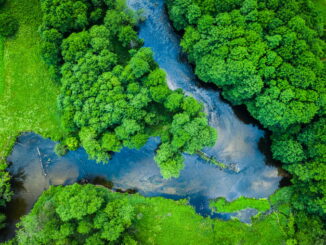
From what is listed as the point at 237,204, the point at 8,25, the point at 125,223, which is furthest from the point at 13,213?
the point at 237,204

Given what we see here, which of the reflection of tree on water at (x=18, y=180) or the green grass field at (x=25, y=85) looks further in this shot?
the green grass field at (x=25, y=85)

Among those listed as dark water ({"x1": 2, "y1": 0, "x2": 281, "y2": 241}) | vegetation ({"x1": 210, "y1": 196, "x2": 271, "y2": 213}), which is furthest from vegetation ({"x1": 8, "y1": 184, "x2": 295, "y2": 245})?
dark water ({"x1": 2, "y1": 0, "x2": 281, "y2": 241})

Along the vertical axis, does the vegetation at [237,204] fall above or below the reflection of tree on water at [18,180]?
above

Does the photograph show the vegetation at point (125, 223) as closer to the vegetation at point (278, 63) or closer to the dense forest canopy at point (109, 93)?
the dense forest canopy at point (109, 93)

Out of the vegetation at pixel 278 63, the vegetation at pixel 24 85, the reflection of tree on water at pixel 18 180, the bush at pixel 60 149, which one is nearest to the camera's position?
the vegetation at pixel 278 63

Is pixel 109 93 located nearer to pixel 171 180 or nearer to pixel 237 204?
pixel 171 180

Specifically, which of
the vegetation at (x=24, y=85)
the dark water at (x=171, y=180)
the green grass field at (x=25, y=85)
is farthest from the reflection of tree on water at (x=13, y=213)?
the green grass field at (x=25, y=85)

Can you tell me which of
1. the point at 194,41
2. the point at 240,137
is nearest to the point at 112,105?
the point at 194,41

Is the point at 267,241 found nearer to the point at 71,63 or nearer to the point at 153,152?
the point at 153,152
